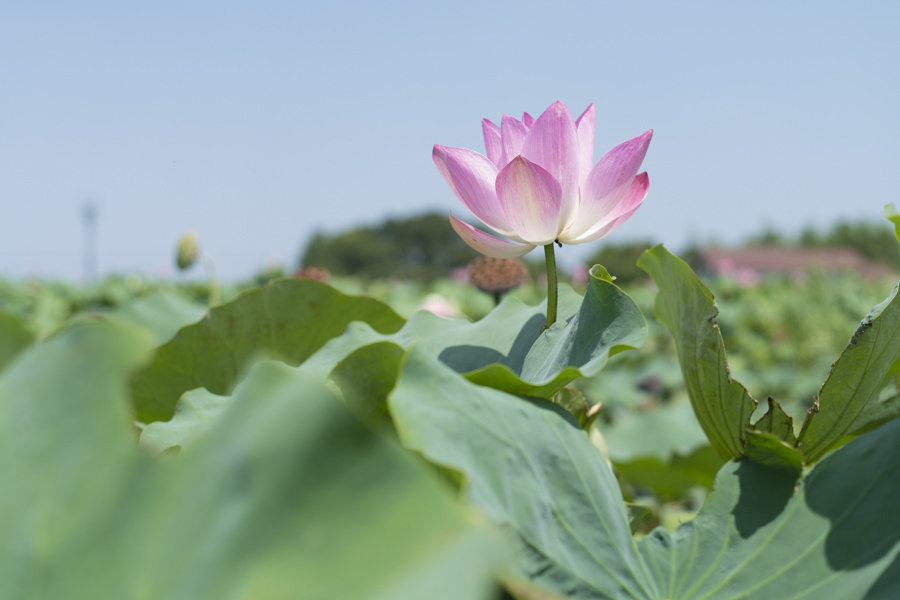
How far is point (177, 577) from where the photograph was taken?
22cm

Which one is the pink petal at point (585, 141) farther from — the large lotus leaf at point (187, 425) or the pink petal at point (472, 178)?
the large lotus leaf at point (187, 425)

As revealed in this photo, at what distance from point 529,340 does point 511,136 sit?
184mm

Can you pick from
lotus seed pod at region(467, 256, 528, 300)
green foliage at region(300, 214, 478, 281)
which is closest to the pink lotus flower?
lotus seed pod at region(467, 256, 528, 300)

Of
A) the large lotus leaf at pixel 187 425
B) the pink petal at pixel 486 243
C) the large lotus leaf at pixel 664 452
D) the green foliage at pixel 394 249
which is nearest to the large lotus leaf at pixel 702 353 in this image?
the pink petal at pixel 486 243

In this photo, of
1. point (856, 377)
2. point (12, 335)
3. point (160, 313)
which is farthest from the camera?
point (160, 313)

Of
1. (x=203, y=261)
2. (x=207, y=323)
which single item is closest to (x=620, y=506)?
(x=207, y=323)

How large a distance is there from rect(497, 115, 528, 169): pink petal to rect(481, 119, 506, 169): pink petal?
0.02m

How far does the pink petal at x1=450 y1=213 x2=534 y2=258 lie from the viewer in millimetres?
593

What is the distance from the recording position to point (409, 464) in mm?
202

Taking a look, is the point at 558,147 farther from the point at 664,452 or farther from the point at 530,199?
the point at 664,452

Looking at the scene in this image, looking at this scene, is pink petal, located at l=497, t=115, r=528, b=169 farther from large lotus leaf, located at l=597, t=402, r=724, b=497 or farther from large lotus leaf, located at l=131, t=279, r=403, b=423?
large lotus leaf, located at l=597, t=402, r=724, b=497

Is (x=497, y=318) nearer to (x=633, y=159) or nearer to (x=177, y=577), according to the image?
(x=633, y=159)

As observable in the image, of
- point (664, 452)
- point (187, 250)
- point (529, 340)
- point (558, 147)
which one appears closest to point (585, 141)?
point (558, 147)

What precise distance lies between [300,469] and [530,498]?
20cm
